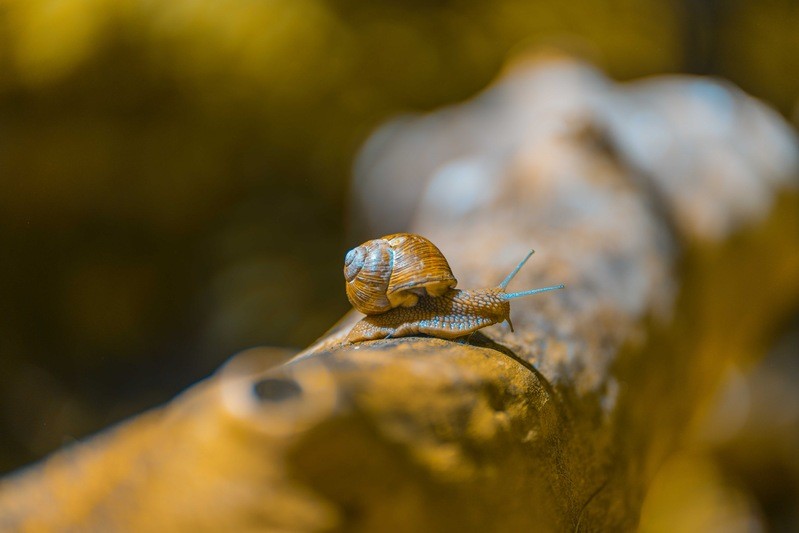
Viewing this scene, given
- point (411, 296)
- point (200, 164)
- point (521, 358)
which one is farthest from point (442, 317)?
point (200, 164)

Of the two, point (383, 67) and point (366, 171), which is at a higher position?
point (383, 67)

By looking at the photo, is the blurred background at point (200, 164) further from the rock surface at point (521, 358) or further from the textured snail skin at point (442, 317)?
the textured snail skin at point (442, 317)

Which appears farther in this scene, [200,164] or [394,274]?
[200,164]

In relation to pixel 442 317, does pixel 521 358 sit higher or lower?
lower

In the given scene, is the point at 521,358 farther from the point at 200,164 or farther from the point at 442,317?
the point at 200,164

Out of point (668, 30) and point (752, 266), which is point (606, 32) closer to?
point (668, 30)

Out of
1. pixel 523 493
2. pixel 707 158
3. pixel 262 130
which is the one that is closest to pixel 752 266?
pixel 707 158

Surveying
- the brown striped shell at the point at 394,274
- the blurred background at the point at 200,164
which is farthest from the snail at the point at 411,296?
the blurred background at the point at 200,164
